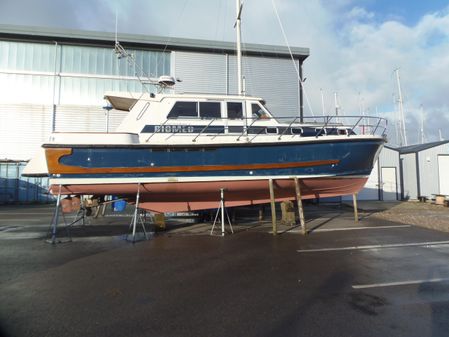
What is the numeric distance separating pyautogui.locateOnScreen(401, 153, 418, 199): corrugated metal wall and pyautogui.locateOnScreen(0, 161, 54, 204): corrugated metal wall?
2251cm

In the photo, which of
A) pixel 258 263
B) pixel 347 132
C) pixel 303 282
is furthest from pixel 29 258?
pixel 347 132

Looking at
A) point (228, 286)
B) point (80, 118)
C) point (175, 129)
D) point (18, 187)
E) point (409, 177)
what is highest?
point (80, 118)

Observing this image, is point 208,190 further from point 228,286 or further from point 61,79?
point 61,79

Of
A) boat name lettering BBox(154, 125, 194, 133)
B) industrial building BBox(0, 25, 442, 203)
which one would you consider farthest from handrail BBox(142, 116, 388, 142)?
industrial building BBox(0, 25, 442, 203)

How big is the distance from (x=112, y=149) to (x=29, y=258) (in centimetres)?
336

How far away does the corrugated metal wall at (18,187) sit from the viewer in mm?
20562

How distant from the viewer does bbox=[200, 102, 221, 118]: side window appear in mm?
9779

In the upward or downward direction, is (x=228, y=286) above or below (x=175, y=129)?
below

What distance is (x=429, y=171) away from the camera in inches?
837

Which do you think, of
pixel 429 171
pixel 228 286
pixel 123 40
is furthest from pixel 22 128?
pixel 429 171

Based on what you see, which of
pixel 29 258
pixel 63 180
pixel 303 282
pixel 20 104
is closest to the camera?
pixel 303 282

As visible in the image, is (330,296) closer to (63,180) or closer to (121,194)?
(121,194)

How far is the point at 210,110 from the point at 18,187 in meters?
16.9

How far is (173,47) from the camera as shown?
71.7ft
